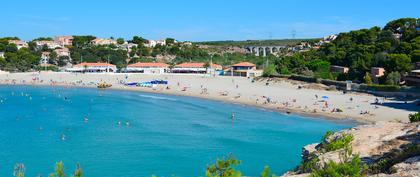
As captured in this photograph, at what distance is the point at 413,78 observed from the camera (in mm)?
49344

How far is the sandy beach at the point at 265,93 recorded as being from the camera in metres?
41.3

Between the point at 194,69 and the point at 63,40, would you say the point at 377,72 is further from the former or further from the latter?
the point at 63,40

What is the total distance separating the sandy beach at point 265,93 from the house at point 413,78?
441 centimetres

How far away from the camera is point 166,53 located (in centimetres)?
12275

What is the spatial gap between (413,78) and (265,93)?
16076mm

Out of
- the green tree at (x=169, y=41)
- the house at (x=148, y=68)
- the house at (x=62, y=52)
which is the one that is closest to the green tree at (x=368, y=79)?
the house at (x=148, y=68)

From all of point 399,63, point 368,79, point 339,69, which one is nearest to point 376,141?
point 368,79

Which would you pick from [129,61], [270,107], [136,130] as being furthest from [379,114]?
[129,61]

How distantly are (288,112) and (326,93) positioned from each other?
10931 millimetres

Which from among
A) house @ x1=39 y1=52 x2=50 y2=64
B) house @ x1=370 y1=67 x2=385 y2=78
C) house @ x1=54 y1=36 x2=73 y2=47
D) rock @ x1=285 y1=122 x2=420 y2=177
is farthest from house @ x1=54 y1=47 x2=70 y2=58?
rock @ x1=285 y1=122 x2=420 y2=177

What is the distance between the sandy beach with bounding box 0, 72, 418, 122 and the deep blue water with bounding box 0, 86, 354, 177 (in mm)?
2992

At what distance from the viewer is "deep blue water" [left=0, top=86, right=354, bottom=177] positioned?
976 inches

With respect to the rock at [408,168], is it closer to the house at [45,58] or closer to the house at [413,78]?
the house at [413,78]

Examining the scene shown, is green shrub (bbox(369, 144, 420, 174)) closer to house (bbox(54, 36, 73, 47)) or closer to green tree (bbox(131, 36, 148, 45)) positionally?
green tree (bbox(131, 36, 148, 45))
